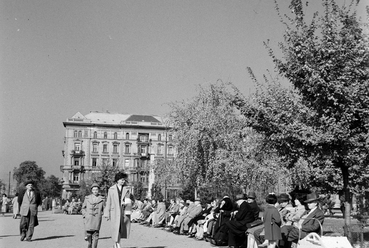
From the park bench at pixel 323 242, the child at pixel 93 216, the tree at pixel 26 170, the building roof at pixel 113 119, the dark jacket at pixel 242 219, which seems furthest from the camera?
the tree at pixel 26 170

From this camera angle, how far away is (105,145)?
10981 centimetres

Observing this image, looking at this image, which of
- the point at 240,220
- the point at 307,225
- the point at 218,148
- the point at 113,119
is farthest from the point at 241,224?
the point at 113,119

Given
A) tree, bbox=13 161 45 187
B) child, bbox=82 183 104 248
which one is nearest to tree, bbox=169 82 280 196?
child, bbox=82 183 104 248

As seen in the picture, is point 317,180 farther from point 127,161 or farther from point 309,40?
point 127,161

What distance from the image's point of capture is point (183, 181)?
32.8 metres

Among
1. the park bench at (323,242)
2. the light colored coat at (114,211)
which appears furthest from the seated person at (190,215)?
the park bench at (323,242)

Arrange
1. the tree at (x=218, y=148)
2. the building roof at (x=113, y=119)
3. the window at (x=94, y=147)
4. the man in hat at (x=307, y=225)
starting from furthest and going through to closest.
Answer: the window at (x=94, y=147) → the building roof at (x=113, y=119) → the tree at (x=218, y=148) → the man in hat at (x=307, y=225)

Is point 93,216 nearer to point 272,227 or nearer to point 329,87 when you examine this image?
point 272,227

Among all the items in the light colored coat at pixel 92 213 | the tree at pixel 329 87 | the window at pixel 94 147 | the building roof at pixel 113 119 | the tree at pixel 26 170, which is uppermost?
the building roof at pixel 113 119

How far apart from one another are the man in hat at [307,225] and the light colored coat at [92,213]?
496 cm

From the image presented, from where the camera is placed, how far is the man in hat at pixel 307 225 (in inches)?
420

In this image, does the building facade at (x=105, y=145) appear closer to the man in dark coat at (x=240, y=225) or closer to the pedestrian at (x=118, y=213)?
the man in dark coat at (x=240, y=225)

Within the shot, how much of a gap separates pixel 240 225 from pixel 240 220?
0.20 metres

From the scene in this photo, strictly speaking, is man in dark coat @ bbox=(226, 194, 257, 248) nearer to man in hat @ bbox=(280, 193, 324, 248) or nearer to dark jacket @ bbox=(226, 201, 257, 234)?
dark jacket @ bbox=(226, 201, 257, 234)
